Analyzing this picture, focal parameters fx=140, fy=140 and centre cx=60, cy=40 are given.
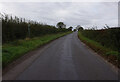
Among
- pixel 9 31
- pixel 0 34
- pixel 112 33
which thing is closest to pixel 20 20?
pixel 9 31

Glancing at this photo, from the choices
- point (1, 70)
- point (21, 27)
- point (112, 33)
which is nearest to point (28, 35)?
point (21, 27)

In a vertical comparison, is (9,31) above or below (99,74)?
above

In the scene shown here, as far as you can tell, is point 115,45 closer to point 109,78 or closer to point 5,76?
point 109,78

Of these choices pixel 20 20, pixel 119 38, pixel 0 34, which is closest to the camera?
pixel 119 38

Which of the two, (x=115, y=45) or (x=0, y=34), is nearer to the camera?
(x=115, y=45)

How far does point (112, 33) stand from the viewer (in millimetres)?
11758

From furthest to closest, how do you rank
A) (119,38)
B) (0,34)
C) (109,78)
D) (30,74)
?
(0,34) → (119,38) → (30,74) → (109,78)

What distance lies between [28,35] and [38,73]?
16437 mm

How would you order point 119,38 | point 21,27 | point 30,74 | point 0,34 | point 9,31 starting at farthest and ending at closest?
point 21,27 → point 9,31 → point 0,34 → point 119,38 → point 30,74

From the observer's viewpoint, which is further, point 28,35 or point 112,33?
point 28,35

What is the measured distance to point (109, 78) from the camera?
5.29 metres

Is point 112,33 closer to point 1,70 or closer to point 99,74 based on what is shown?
point 99,74

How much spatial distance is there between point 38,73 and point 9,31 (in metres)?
11.5

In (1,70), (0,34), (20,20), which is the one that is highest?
(20,20)
